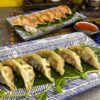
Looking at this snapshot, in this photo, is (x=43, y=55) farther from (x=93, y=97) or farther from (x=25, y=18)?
(x=25, y=18)

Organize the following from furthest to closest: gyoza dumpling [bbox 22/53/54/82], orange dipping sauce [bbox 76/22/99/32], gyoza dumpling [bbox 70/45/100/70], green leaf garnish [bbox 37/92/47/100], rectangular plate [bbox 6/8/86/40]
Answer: orange dipping sauce [bbox 76/22/99/32], rectangular plate [bbox 6/8/86/40], gyoza dumpling [bbox 70/45/100/70], gyoza dumpling [bbox 22/53/54/82], green leaf garnish [bbox 37/92/47/100]

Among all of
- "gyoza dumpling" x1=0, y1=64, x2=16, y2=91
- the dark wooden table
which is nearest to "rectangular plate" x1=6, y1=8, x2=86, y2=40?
the dark wooden table

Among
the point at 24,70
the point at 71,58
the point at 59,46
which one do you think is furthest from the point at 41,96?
the point at 59,46

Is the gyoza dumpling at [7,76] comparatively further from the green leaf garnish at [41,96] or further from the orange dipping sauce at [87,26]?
the orange dipping sauce at [87,26]

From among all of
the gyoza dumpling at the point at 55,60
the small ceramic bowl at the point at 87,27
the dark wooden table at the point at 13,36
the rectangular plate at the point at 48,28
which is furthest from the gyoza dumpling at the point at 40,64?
the small ceramic bowl at the point at 87,27

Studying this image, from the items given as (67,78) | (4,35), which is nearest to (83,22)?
(4,35)

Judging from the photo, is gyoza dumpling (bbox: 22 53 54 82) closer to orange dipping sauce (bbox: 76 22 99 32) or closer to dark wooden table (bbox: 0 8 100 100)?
dark wooden table (bbox: 0 8 100 100)

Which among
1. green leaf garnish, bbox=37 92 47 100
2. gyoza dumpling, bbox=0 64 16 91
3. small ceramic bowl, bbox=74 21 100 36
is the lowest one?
green leaf garnish, bbox=37 92 47 100
